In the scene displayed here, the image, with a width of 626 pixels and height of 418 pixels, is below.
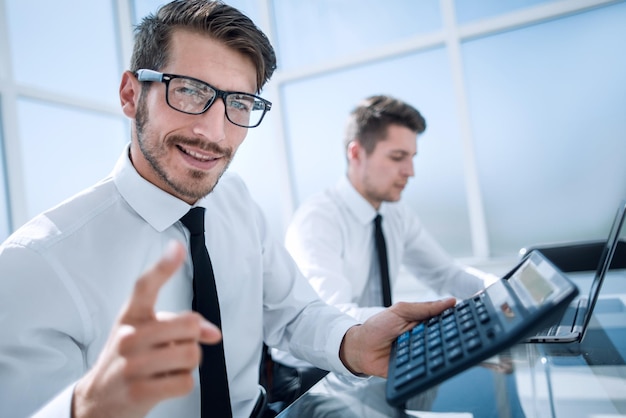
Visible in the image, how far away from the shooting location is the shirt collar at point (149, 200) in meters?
0.85

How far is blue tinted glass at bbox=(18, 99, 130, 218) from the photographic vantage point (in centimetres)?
244

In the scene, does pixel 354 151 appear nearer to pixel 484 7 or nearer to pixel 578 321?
pixel 578 321

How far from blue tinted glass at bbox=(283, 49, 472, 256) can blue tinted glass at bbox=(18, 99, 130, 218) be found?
1426 millimetres

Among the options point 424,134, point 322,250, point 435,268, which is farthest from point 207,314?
point 424,134

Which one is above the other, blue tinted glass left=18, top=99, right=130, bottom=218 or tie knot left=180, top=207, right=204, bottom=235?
blue tinted glass left=18, top=99, right=130, bottom=218

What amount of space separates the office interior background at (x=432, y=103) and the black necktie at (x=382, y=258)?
105 cm

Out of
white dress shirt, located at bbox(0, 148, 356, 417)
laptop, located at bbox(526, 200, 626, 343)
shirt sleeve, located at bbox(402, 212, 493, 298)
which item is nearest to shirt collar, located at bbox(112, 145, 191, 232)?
white dress shirt, located at bbox(0, 148, 356, 417)

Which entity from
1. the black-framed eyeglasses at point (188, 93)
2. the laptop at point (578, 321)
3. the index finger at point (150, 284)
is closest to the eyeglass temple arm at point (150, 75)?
the black-framed eyeglasses at point (188, 93)

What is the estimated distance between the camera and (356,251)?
1.73 metres

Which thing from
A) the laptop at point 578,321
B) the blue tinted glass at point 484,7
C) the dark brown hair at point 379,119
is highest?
the blue tinted glass at point 484,7

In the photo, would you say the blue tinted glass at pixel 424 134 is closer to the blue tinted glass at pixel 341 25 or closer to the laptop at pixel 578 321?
the blue tinted glass at pixel 341 25

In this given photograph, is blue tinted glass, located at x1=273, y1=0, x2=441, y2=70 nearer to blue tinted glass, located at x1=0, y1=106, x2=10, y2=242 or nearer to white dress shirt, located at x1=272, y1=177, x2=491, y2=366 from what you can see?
white dress shirt, located at x1=272, y1=177, x2=491, y2=366

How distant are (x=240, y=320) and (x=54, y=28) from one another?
8.92ft

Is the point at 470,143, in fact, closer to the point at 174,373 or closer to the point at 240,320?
the point at 240,320
